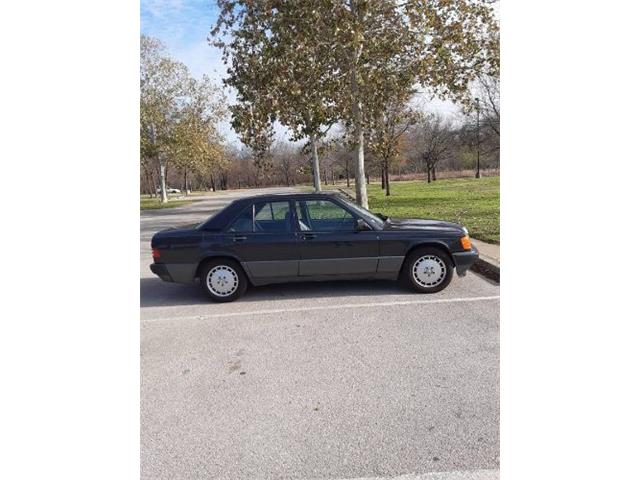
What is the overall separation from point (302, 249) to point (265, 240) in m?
0.47

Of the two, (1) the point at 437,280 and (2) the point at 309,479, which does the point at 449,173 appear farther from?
(2) the point at 309,479

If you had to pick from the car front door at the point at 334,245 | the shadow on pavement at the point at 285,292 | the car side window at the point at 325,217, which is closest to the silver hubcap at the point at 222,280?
the shadow on pavement at the point at 285,292

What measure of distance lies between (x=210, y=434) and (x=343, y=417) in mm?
836

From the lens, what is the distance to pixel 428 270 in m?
5.32

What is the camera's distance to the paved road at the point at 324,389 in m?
2.37

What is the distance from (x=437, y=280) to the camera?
5344mm

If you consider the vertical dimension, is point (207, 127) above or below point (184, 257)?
above

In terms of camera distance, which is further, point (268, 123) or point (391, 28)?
point (268, 123)

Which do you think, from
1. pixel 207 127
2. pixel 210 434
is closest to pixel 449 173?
pixel 207 127

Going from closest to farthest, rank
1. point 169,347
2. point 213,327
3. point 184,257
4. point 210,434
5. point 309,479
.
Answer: point 309,479 → point 210,434 → point 169,347 → point 213,327 → point 184,257

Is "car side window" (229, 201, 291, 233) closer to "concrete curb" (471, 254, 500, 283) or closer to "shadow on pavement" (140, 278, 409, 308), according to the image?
"shadow on pavement" (140, 278, 409, 308)

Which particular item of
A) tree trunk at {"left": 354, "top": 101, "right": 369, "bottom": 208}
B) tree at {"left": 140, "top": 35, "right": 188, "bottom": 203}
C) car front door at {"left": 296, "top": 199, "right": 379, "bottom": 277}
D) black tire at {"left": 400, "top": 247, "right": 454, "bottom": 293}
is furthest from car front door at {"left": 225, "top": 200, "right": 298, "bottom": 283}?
tree at {"left": 140, "top": 35, "right": 188, "bottom": 203}

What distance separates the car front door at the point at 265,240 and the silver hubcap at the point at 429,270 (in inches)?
60.3

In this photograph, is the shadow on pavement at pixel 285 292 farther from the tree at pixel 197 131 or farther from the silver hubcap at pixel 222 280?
the tree at pixel 197 131
